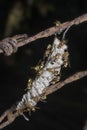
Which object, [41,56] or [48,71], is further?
[41,56]

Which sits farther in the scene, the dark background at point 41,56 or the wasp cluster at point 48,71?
the dark background at point 41,56

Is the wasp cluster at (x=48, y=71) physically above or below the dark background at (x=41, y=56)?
below

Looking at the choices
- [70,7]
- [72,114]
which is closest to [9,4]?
[70,7]

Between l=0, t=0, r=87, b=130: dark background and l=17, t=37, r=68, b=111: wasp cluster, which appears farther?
l=0, t=0, r=87, b=130: dark background

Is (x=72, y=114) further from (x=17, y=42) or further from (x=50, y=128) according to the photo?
(x=17, y=42)

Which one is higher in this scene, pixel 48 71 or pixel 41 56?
pixel 41 56
